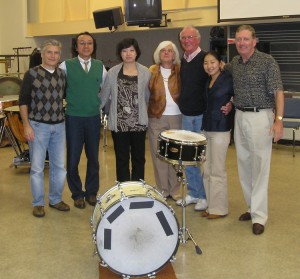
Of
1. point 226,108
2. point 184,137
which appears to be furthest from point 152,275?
point 226,108

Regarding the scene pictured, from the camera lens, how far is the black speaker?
339 inches

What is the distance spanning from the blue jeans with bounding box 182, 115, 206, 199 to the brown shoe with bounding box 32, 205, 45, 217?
56.8 inches

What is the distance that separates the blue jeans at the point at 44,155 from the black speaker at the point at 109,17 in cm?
492

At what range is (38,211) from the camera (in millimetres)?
4297

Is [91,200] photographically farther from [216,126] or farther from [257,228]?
[257,228]

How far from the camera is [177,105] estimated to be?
171 inches

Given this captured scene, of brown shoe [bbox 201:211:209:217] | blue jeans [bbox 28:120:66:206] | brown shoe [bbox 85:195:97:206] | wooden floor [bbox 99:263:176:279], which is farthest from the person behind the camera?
brown shoe [bbox 85:195:97:206]

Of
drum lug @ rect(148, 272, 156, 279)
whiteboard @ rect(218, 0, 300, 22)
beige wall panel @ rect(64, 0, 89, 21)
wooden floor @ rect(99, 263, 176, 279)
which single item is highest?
beige wall panel @ rect(64, 0, 89, 21)

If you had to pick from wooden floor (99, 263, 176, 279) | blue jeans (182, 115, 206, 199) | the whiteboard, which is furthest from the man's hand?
the whiteboard

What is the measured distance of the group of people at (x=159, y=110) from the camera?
373cm

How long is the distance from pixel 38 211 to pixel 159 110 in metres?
1.49

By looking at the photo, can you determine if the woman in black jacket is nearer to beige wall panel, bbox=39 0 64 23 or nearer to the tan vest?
the tan vest

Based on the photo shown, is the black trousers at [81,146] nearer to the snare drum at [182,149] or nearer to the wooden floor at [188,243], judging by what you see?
the wooden floor at [188,243]

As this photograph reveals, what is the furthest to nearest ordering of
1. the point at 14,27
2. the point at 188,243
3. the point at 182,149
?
the point at 14,27, the point at 188,243, the point at 182,149
